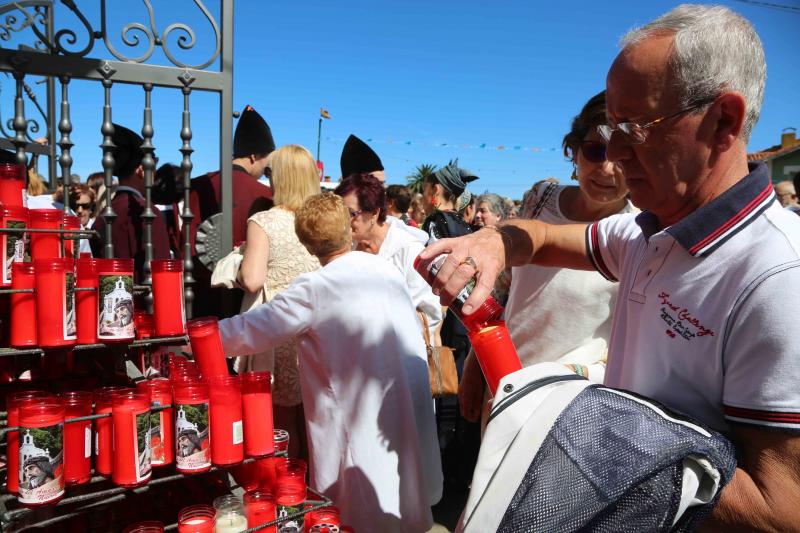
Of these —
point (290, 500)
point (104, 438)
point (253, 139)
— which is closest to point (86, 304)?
point (104, 438)

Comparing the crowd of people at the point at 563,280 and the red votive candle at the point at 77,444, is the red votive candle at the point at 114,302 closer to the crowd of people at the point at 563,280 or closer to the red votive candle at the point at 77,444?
the red votive candle at the point at 77,444

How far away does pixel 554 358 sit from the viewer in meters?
2.29

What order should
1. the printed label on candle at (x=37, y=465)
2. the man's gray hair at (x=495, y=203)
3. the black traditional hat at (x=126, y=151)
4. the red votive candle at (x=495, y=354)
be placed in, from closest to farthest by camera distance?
the red votive candle at (x=495, y=354) < the printed label on candle at (x=37, y=465) < the black traditional hat at (x=126, y=151) < the man's gray hair at (x=495, y=203)

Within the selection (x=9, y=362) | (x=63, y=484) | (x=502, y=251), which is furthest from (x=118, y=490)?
(x=502, y=251)

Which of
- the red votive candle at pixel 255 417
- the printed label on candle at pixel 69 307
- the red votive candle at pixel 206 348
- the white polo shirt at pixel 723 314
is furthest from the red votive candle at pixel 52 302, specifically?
the white polo shirt at pixel 723 314

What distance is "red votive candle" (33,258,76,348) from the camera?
1533mm

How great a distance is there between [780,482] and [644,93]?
2.51 ft

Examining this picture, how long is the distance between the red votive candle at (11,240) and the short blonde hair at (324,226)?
114 cm

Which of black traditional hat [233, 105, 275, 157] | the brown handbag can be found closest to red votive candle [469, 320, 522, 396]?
the brown handbag

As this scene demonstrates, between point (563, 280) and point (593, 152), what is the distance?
520mm

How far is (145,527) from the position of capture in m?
1.64

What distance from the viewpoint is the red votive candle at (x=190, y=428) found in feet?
5.24

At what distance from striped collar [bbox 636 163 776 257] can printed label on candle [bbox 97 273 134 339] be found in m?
1.49

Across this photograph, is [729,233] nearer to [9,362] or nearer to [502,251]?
[502,251]
